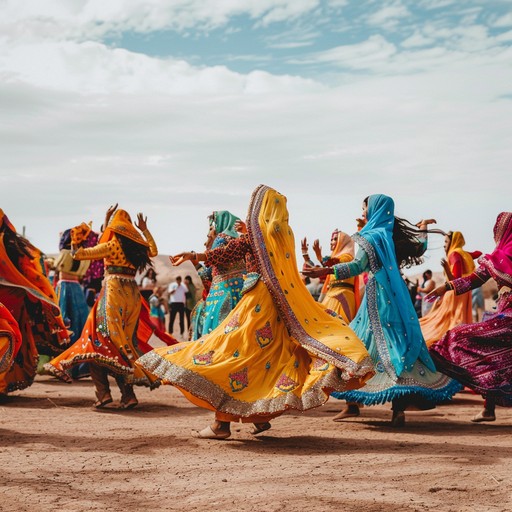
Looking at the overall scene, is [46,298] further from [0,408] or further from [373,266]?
[373,266]

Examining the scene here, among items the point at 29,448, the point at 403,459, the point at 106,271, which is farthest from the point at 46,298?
the point at 403,459

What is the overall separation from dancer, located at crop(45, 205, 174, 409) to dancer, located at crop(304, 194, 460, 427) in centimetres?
267

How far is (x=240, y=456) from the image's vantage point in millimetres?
7613

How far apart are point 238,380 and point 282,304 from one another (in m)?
0.72

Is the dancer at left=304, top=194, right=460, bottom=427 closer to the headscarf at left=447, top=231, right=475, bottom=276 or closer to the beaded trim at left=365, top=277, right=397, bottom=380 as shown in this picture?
the beaded trim at left=365, top=277, right=397, bottom=380

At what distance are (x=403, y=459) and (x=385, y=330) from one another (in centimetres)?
197

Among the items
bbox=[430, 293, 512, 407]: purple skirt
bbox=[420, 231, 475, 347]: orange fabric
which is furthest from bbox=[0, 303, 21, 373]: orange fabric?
bbox=[420, 231, 475, 347]: orange fabric

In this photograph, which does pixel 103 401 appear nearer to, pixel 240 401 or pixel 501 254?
pixel 240 401

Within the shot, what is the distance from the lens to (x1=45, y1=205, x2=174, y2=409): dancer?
1078cm

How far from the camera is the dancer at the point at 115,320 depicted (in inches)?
424

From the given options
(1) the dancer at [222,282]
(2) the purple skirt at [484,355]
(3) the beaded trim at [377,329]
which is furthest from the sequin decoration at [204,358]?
(2) the purple skirt at [484,355]

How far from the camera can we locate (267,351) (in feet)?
26.4

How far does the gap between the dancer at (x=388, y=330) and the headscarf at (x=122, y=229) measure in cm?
278

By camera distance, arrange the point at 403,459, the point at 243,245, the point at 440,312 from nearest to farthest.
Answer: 1. the point at 403,459
2. the point at 243,245
3. the point at 440,312
